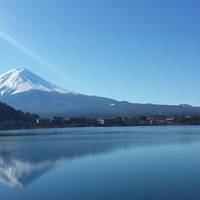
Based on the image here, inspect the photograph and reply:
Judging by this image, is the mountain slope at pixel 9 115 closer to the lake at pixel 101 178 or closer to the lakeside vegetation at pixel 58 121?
the lakeside vegetation at pixel 58 121

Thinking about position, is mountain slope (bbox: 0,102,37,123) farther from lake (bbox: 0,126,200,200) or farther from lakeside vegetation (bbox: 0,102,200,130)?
lake (bbox: 0,126,200,200)

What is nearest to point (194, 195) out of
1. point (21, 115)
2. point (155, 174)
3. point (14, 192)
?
point (155, 174)

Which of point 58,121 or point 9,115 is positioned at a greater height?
point 9,115

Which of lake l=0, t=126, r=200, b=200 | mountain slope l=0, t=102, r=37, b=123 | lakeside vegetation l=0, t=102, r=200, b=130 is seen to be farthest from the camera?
lakeside vegetation l=0, t=102, r=200, b=130

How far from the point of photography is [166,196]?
1828cm

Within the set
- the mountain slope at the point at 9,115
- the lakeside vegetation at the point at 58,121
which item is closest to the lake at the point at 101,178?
the mountain slope at the point at 9,115

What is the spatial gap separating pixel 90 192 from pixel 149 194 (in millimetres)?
2556

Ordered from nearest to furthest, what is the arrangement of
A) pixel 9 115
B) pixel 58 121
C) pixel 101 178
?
pixel 101 178, pixel 9 115, pixel 58 121

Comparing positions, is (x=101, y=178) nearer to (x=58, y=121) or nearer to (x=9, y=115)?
(x=9, y=115)

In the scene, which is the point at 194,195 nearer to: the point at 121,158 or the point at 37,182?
the point at 37,182

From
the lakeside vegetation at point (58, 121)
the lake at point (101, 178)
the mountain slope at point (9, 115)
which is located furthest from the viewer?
the lakeside vegetation at point (58, 121)

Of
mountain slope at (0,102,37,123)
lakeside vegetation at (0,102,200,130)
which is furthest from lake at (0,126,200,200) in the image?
lakeside vegetation at (0,102,200,130)

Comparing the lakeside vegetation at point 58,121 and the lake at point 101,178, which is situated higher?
the lakeside vegetation at point 58,121

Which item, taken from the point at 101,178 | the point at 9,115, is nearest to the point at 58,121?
the point at 9,115
